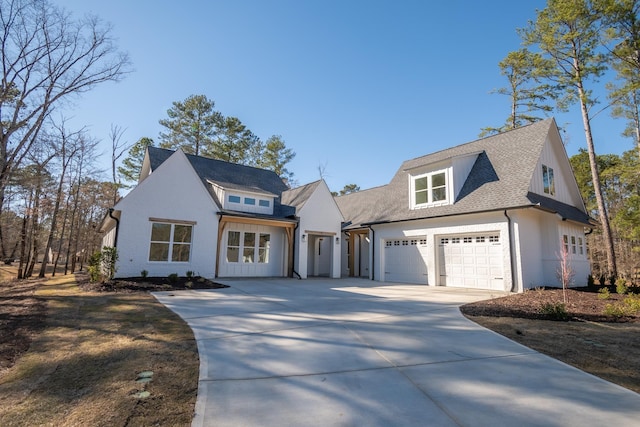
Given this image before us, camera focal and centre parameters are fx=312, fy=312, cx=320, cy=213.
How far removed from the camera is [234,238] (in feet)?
52.0

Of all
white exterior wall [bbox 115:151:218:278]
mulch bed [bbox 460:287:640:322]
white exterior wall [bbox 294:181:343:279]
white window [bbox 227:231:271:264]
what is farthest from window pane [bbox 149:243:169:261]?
mulch bed [bbox 460:287:640:322]

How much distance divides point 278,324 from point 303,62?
1173cm

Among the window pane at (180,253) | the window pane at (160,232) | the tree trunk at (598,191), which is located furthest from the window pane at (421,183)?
the window pane at (160,232)

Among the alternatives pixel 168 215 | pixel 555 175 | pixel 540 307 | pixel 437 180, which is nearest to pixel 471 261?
pixel 437 180

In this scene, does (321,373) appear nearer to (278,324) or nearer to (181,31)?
(278,324)

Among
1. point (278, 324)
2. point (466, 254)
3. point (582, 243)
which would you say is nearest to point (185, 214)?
point (278, 324)

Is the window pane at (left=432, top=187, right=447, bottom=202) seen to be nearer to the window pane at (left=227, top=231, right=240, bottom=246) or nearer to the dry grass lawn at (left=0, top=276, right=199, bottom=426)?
the window pane at (left=227, top=231, right=240, bottom=246)

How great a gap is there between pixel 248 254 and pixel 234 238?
111 centimetres

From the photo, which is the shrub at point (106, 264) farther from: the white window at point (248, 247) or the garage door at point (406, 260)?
the garage door at point (406, 260)

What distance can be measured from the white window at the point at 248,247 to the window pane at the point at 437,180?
8.87 metres

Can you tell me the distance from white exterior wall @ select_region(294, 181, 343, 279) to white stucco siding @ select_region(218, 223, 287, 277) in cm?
100

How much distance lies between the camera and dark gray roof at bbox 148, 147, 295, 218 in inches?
640

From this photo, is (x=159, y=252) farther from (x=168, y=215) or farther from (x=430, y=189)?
(x=430, y=189)

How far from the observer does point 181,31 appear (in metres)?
11.7
